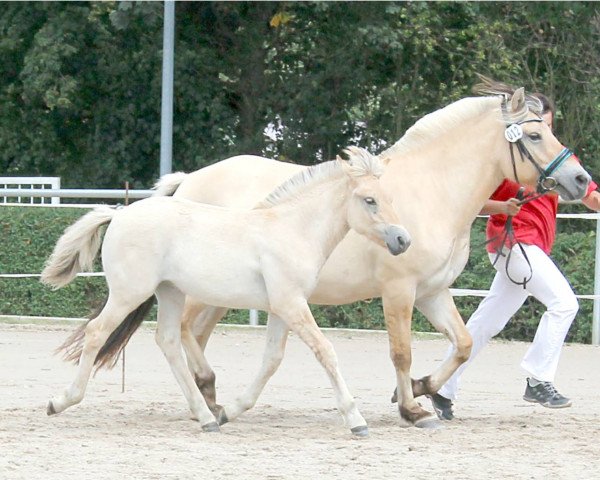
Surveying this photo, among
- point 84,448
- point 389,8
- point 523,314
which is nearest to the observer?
point 84,448

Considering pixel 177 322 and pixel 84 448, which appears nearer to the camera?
pixel 84 448

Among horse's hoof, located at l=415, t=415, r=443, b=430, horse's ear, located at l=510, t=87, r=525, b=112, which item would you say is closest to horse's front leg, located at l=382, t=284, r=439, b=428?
horse's hoof, located at l=415, t=415, r=443, b=430

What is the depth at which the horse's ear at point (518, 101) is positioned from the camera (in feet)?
23.8

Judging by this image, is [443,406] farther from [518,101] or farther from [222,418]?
[518,101]

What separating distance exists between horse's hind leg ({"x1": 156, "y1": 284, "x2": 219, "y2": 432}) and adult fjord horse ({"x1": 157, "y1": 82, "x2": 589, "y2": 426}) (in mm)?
252

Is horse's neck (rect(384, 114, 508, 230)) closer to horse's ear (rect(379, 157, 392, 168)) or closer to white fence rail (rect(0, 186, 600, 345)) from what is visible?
horse's ear (rect(379, 157, 392, 168))

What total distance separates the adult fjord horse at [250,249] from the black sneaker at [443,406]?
42.8 inches

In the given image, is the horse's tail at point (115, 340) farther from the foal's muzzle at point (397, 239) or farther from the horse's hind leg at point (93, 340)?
the foal's muzzle at point (397, 239)

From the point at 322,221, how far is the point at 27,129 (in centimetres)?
1173

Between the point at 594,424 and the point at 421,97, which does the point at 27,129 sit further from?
the point at 594,424

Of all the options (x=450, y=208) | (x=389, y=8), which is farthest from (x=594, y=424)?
(x=389, y=8)

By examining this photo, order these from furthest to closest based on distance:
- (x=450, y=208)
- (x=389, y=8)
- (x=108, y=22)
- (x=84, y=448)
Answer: (x=108, y=22) < (x=389, y=8) < (x=450, y=208) < (x=84, y=448)

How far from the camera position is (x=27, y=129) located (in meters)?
17.9

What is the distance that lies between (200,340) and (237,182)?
39.1 inches
